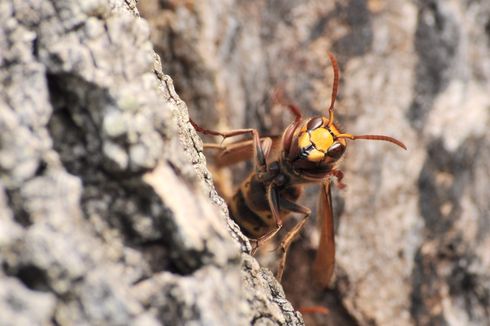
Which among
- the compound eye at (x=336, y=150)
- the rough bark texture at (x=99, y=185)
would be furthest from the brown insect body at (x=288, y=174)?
the rough bark texture at (x=99, y=185)

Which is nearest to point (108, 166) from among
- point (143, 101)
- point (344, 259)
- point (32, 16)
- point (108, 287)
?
point (143, 101)

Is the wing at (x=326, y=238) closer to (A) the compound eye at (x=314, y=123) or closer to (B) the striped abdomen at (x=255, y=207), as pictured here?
(B) the striped abdomen at (x=255, y=207)

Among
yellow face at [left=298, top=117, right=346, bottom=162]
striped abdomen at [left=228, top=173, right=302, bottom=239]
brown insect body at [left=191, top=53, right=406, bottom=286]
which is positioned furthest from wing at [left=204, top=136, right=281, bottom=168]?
yellow face at [left=298, top=117, right=346, bottom=162]

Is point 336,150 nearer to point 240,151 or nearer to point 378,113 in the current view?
point 240,151

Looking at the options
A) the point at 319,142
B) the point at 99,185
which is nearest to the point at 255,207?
the point at 319,142

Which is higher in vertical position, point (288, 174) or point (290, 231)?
point (288, 174)

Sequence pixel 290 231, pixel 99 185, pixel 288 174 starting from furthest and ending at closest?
pixel 288 174
pixel 290 231
pixel 99 185

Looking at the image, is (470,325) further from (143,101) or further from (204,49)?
(143,101)

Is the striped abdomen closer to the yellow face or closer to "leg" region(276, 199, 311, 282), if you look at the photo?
"leg" region(276, 199, 311, 282)
